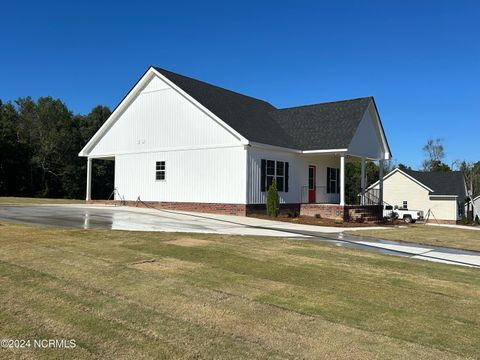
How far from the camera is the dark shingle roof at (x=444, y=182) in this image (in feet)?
159

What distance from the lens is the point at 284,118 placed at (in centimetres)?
2764

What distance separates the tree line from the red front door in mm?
30082

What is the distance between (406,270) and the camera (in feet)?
27.8

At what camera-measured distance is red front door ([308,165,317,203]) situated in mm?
25703

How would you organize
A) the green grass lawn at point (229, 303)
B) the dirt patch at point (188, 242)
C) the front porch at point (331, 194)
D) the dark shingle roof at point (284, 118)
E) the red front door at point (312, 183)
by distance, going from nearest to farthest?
the green grass lawn at point (229, 303) → the dirt patch at point (188, 242) → the front porch at point (331, 194) → the dark shingle roof at point (284, 118) → the red front door at point (312, 183)

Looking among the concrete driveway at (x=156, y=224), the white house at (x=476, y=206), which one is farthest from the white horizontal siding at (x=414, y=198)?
the concrete driveway at (x=156, y=224)

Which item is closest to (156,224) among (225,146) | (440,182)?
(225,146)

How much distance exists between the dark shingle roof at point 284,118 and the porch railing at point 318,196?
2818mm

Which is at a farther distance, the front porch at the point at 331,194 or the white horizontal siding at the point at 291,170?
the front porch at the point at 331,194

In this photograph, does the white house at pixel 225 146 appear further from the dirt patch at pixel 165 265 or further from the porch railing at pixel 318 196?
the dirt patch at pixel 165 265

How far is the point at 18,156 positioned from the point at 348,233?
144 ft

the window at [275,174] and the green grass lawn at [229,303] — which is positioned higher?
the window at [275,174]

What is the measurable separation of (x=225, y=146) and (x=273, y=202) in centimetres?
355

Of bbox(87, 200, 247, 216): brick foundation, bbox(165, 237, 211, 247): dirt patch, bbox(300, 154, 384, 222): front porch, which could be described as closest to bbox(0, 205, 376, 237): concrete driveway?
bbox(165, 237, 211, 247): dirt patch
